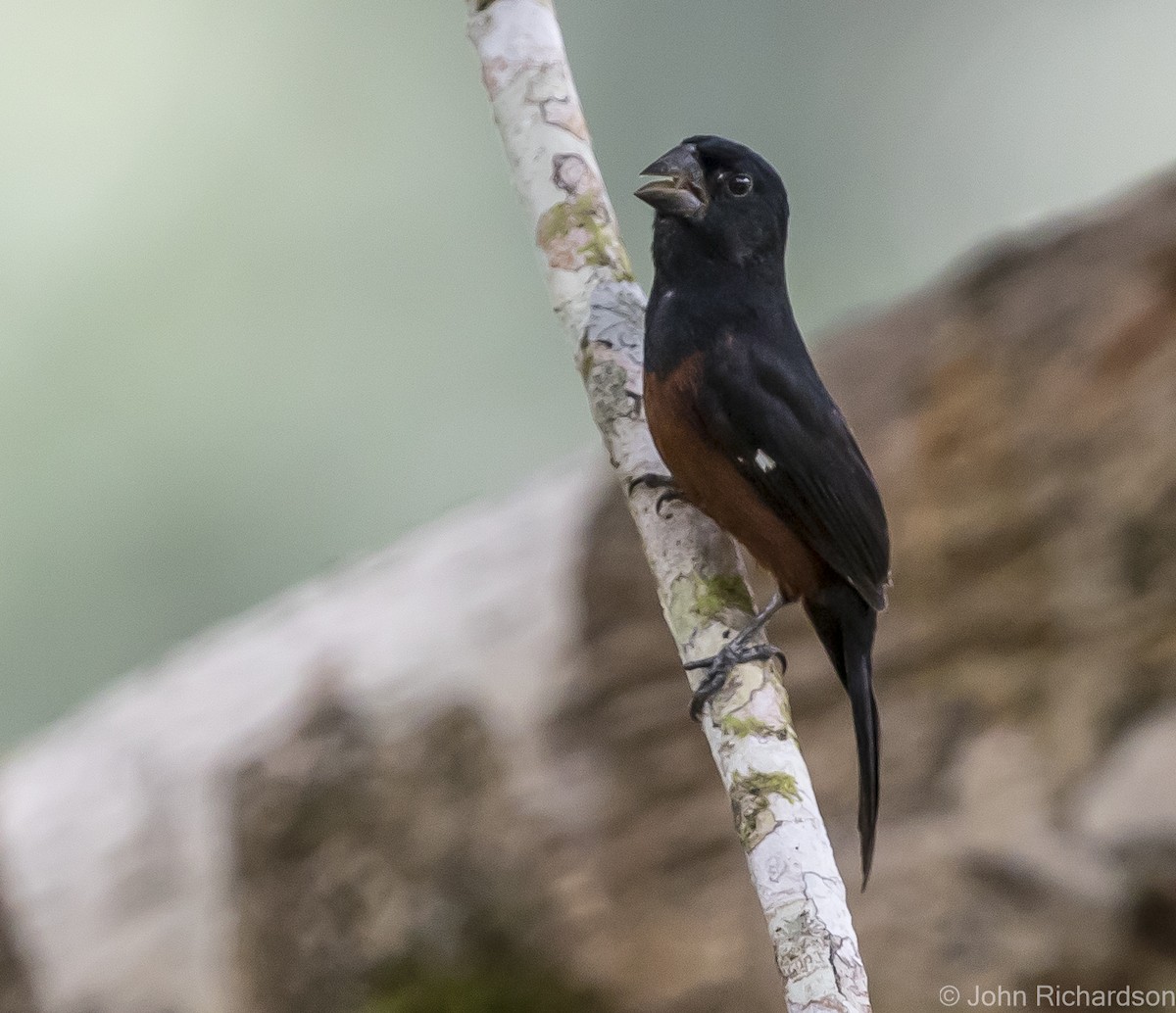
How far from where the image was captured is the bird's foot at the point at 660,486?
2.05m

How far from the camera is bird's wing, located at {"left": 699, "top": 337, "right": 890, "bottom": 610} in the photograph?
2279 mm

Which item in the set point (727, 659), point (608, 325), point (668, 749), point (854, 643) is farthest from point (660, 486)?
point (668, 749)

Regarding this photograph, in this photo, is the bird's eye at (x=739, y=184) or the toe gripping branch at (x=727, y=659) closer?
the toe gripping branch at (x=727, y=659)

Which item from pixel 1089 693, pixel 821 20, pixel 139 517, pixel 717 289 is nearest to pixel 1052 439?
pixel 1089 693

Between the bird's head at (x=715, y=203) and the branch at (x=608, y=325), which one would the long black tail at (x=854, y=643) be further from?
the bird's head at (x=715, y=203)

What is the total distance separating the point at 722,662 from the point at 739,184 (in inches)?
35.7

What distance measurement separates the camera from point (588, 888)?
320 centimetres

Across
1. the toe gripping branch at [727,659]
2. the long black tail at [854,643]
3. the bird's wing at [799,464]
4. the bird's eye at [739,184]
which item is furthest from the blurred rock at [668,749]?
the toe gripping branch at [727,659]

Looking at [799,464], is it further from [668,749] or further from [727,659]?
[668,749]

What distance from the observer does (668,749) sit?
321 centimetres

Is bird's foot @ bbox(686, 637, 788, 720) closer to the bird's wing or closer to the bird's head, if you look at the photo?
the bird's wing

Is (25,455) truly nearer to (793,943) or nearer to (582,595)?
(582,595)

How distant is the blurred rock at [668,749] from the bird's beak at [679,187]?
1031 millimetres

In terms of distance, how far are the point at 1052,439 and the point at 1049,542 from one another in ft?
0.73
